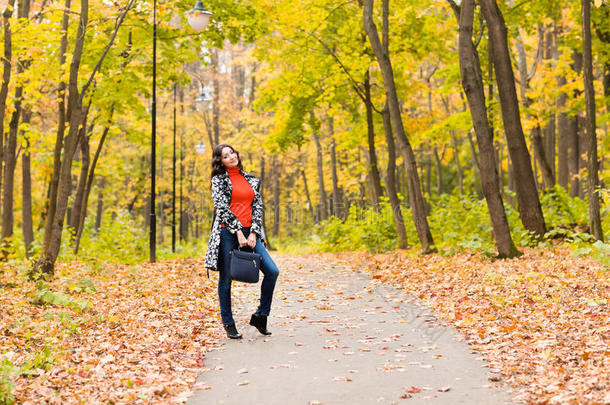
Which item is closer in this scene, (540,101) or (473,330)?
(473,330)

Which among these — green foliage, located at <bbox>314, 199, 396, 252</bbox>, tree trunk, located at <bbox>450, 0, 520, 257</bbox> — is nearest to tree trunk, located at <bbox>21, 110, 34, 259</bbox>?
green foliage, located at <bbox>314, 199, 396, 252</bbox>

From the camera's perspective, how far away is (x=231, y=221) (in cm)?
668

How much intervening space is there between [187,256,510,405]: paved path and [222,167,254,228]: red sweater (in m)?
1.38

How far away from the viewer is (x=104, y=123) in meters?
17.3

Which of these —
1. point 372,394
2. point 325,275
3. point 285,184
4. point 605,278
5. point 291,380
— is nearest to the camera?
point 372,394

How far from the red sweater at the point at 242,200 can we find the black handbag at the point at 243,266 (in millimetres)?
360

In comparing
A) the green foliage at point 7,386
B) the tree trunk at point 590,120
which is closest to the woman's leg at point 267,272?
the green foliage at point 7,386

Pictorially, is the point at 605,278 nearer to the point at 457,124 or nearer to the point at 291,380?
the point at 291,380

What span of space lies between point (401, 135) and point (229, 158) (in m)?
8.98

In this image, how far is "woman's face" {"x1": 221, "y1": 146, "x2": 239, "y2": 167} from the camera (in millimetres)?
6773

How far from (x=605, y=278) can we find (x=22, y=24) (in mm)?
10817

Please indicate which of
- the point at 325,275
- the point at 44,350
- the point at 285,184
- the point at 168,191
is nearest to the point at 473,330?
the point at 44,350

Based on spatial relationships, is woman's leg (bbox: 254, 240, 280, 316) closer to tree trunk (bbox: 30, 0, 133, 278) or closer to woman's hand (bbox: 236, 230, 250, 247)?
woman's hand (bbox: 236, 230, 250, 247)

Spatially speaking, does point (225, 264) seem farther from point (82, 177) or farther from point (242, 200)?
point (82, 177)
